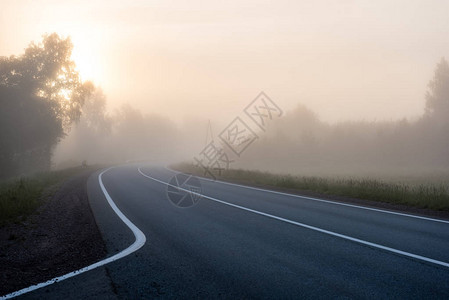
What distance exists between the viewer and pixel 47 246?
6129mm

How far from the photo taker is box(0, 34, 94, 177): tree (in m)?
28.9

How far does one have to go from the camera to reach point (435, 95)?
189 ft

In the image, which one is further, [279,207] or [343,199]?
[343,199]

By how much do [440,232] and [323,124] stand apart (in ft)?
205

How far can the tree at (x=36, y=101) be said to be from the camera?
94.7ft

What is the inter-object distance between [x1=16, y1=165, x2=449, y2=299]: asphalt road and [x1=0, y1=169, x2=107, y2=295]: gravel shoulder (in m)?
0.42

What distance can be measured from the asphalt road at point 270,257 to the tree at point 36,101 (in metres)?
26.6

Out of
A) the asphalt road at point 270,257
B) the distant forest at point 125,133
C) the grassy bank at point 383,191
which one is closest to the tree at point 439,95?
the distant forest at point 125,133

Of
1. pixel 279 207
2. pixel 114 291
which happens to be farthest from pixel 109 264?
pixel 279 207

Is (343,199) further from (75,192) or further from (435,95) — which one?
(435,95)

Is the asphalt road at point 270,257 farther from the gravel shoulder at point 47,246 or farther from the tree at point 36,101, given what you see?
the tree at point 36,101

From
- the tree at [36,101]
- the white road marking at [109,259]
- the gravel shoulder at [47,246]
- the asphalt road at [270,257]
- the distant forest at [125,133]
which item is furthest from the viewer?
the distant forest at [125,133]

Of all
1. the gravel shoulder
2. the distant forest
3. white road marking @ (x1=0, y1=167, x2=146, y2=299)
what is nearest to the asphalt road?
white road marking @ (x1=0, y1=167, x2=146, y2=299)

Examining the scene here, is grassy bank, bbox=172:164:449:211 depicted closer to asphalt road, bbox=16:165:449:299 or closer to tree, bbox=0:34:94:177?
asphalt road, bbox=16:165:449:299
